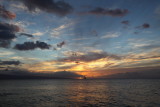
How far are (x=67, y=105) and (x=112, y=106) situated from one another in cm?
1366

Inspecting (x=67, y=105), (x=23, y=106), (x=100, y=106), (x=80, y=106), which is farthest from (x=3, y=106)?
(x=100, y=106)

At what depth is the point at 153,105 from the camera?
4116 cm

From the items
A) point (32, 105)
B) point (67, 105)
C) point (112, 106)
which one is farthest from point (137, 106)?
point (32, 105)

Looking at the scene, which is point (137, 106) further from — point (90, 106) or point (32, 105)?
point (32, 105)

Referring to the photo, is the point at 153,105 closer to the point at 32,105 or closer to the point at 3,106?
the point at 32,105

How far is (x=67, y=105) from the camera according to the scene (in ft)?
137

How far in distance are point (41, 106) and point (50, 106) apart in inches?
104

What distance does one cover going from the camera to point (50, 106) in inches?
1582

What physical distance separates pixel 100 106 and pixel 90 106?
9.84 ft

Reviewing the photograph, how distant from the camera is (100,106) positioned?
40656mm

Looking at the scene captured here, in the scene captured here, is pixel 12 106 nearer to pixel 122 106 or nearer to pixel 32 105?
pixel 32 105

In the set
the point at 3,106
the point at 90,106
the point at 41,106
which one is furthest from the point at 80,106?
the point at 3,106

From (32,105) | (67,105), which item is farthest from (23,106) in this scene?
(67,105)

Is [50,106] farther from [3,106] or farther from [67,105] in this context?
[3,106]
